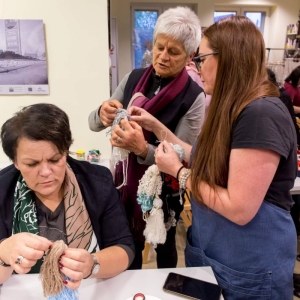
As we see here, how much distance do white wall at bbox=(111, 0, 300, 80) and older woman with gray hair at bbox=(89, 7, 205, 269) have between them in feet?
16.7

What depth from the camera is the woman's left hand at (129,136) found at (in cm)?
115

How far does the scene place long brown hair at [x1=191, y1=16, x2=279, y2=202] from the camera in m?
0.84

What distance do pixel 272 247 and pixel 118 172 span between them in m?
0.76

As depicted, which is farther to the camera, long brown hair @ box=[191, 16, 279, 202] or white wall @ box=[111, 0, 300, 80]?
white wall @ box=[111, 0, 300, 80]

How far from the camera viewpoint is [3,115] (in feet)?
7.59

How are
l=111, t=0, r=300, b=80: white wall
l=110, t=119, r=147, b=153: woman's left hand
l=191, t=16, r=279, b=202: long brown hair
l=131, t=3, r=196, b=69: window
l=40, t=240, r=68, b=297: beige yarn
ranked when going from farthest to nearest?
l=131, t=3, r=196, b=69: window → l=111, t=0, r=300, b=80: white wall → l=110, t=119, r=147, b=153: woman's left hand → l=191, t=16, r=279, b=202: long brown hair → l=40, t=240, r=68, b=297: beige yarn

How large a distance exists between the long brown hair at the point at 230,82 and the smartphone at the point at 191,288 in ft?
0.89

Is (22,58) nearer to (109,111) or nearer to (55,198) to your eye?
(109,111)

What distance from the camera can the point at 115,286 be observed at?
926 mm

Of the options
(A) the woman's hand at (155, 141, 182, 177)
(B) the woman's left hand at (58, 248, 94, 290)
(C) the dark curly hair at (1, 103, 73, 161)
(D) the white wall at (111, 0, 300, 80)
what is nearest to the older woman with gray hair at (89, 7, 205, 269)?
(A) the woman's hand at (155, 141, 182, 177)

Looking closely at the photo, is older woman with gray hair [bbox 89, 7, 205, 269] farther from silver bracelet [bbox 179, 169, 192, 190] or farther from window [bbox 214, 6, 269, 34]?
window [bbox 214, 6, 269, 34]

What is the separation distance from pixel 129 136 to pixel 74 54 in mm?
1317

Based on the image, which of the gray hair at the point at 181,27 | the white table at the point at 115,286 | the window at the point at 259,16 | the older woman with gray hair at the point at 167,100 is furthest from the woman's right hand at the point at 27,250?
the window at the point at 259,16

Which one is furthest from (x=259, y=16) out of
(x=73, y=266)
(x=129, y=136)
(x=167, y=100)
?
(x=73, y=266)
